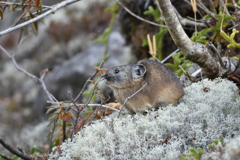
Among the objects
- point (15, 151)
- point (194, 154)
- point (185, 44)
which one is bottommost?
point (194, 154)

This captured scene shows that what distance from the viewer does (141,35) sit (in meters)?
7.38

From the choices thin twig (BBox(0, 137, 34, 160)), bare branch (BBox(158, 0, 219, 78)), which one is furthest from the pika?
thin twig (BBox(0, 137, 34, 160))

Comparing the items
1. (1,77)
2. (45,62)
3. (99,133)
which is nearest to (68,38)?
(45,62)

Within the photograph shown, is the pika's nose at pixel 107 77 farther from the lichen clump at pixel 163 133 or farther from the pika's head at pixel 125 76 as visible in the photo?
the lichen clump at pixel 163 133

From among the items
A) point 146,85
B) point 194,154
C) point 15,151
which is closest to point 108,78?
point 146,85

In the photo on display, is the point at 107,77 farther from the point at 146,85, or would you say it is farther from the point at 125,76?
the point at 146,85

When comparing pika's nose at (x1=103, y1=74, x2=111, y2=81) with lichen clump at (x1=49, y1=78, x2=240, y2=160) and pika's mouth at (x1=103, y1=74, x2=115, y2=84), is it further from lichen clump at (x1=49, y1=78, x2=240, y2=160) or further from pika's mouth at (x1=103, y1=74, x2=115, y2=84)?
lichen clump at (x1=49, y1=78, x2=240, y2=160)

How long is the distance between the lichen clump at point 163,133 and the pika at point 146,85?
0.39m

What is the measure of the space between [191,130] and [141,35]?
4690 millimetres

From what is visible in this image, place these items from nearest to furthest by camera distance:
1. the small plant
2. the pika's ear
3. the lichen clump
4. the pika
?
the small plant < the lichen clump < the pika < the pika's ear

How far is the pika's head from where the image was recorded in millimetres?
3992

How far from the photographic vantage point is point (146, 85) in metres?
3.95

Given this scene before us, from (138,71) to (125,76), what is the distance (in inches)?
7.6

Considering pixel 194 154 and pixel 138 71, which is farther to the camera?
pixel 138 71
